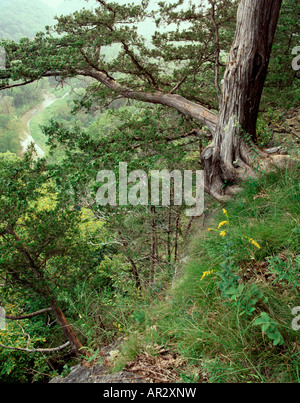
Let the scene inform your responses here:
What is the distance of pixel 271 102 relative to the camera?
586cm

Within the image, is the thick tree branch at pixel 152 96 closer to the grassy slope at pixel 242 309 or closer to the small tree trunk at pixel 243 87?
the small tree trunk at pixel 243 87

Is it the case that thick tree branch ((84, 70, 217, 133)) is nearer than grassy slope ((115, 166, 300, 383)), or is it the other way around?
grassy slope ((115, 166, 300, 383))

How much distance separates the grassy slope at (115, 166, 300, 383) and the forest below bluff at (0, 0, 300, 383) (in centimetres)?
1

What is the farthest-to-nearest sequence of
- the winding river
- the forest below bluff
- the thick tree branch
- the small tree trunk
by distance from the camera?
the winding river < the thick tree branch < the small tree trunk < the forest below bluff

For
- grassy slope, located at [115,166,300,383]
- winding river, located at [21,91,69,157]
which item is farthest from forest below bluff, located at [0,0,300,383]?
winding river, located at [21,91,69,157]

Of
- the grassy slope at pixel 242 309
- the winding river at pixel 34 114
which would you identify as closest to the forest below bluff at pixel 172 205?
the grassy slope at pixel 242 309

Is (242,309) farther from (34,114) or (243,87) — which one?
(34,114)

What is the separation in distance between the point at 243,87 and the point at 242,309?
3144mm

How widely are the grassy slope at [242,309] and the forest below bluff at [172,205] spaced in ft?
0.04

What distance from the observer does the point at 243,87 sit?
3.85 m

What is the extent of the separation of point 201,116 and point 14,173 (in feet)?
12.5

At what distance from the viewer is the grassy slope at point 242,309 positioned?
1.58m

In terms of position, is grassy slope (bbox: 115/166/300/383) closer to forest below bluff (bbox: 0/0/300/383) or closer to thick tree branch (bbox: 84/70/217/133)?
forest below bluff (bbox: 0/0/300/383)

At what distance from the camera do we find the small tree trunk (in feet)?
11.9
